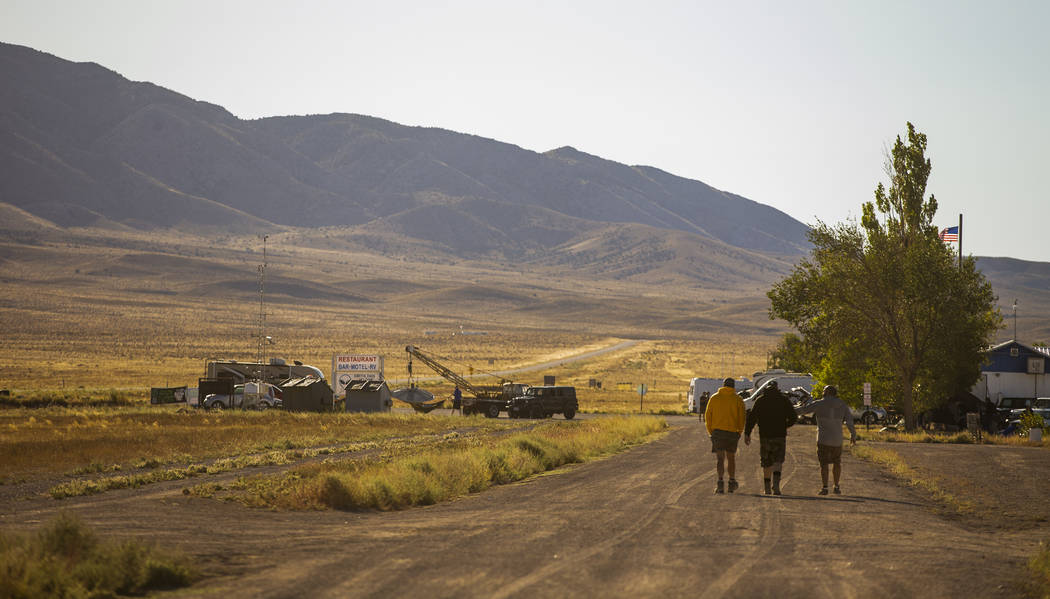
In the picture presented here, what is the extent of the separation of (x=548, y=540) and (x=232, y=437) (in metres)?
25.6

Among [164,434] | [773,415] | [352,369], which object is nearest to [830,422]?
[773,415]

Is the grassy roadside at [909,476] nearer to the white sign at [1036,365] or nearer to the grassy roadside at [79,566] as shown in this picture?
the grassy roadside at [79,566]

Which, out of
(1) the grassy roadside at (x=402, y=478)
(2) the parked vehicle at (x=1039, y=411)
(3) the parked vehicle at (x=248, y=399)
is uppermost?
(2) the parked vehicle at (x=1039, y=411)

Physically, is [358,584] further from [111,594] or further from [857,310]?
[857,310]

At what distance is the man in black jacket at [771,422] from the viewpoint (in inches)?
742

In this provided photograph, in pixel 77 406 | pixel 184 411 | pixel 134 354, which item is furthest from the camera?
pixel 134 354

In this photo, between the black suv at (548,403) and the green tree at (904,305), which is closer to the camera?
the green tree at (904,305)

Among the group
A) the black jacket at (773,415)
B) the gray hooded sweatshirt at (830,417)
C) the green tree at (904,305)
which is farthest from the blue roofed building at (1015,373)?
the black jacket at (773,415)

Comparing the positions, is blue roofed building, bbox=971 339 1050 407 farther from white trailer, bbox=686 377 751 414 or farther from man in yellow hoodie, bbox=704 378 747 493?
man in yellow hoodie, bbox=704 378 747 493

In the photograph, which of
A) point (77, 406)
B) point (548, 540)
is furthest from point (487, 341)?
point (548, 540)

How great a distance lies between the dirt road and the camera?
35.9 ft

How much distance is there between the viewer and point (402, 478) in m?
19.9

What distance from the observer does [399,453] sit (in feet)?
A: 98.6

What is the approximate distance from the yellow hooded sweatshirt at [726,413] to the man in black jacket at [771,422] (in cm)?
22
